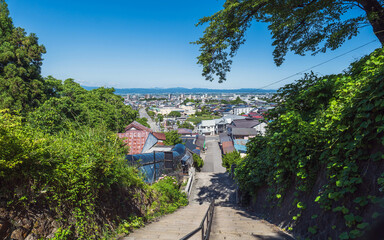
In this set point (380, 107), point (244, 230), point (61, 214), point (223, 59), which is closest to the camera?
point (380, 107)

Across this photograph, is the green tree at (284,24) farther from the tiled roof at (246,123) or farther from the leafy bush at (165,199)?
the tiled roof at (246,123)

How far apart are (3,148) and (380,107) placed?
16.3 feet

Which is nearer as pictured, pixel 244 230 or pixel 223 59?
pixel 244 230

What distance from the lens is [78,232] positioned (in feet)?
10.9

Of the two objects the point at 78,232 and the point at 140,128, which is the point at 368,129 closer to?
the point at 78,232

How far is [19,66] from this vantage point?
47.0 feet

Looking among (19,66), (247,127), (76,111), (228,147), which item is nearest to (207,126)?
(247,127)

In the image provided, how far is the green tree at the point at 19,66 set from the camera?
13.5 m

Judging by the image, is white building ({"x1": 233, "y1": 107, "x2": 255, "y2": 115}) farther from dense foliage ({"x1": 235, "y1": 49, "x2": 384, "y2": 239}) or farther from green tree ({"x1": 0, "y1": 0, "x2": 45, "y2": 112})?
dense foliage ({"x1": 235, "y1": 49, "x2": 384, "y2": 239})

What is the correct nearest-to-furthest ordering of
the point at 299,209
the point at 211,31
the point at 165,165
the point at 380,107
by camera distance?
the point at 380,107 → the point at 299,209 → the point at 211,31 → the point at 165,165

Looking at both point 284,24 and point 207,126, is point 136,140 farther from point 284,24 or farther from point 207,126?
point 207,126

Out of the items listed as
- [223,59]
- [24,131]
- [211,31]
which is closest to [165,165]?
[223,59]

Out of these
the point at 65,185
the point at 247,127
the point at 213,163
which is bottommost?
the point at 213,163

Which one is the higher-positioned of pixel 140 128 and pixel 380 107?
pixel 380 107
